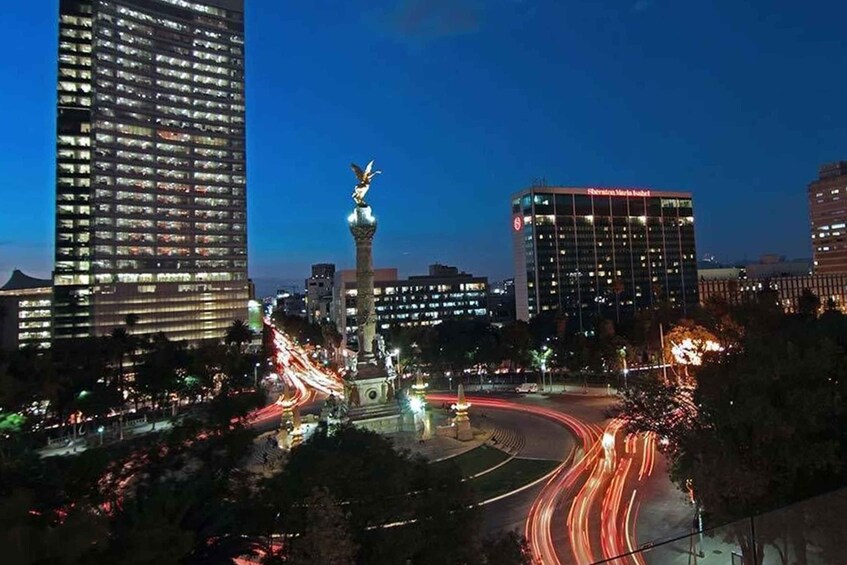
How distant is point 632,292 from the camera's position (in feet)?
491

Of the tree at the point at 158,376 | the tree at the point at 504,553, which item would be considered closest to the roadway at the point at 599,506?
the tree at the point at 504,553

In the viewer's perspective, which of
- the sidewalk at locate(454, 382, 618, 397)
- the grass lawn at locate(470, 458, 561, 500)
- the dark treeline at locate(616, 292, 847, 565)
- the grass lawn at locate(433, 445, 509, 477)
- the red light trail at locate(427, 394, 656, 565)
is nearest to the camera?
the dark treeline at locate(616, 292, 847, 565)

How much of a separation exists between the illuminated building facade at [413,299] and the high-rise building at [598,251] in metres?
12.1

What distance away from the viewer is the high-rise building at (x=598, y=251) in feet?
471

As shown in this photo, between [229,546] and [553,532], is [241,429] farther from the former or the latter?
[553,532]

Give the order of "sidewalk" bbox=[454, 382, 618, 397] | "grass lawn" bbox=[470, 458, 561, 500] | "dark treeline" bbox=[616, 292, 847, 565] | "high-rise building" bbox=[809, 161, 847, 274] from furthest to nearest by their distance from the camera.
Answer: "high-rise building" bbox=[809, 161, 847, 274] → "sidewalk" bbox=[454, 382, 618, 397] → "grass lawn" bbox=[470, 458, 561, 500] → "dark treeline" bbox=[616, 292, 847, 565]

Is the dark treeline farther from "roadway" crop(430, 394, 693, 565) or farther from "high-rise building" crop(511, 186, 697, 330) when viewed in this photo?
"high-rise building" crop(511, 186, 697, 330)

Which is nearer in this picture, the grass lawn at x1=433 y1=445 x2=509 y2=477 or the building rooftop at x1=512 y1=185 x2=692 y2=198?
the grass lawn at x1=433 y1=445 x2=509 y2=477

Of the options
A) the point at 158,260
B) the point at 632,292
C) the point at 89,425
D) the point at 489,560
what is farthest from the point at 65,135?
the point at 632,292

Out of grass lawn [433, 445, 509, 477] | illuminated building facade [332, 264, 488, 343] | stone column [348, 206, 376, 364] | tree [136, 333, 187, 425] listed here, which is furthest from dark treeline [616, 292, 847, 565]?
illuminated building facade [332, 264, 488, 343]

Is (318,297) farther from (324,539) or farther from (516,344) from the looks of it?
(324,539)

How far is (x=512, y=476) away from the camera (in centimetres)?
3188

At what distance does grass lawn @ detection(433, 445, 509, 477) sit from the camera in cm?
3394

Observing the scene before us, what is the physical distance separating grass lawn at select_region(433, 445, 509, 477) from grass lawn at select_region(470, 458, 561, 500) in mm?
981
